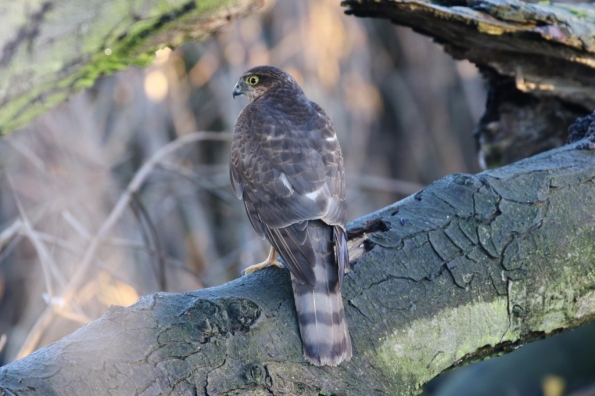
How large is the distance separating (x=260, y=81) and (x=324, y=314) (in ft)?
6.02

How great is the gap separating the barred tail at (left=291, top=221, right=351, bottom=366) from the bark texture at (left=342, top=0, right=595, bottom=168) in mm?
1137

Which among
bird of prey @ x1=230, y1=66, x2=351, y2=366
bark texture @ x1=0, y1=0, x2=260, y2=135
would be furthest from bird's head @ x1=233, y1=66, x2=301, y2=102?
bark texture @ x1=0, y1=0, x2=260, y2=135

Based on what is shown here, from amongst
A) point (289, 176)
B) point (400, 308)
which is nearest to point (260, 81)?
point (289, 176)

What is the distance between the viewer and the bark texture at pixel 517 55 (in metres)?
3.03

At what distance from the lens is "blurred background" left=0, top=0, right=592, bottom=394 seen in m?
5.36

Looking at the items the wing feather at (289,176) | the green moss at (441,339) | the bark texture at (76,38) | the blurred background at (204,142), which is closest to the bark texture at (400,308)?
the green moss at (441,339)

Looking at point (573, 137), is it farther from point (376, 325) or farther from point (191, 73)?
point (191, 73)

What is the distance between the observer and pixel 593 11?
11.1 feet

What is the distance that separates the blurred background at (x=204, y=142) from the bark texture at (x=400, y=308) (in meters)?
2.71

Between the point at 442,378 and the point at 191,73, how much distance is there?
369 centimetres

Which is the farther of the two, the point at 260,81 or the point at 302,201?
the point at 260,81

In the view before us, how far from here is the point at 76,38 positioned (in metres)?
2.73

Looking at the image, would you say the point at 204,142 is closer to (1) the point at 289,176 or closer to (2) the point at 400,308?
(1) the point at 289,176

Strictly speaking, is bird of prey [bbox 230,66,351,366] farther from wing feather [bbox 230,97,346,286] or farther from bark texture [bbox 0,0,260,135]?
bark texture [bbox 0,0,260,135]
